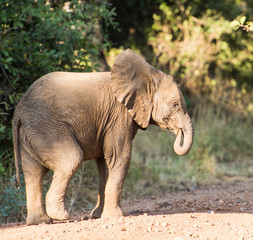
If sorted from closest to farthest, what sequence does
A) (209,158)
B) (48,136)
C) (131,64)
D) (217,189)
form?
(48,136) < (131,64) < (217,189) < (209,158)

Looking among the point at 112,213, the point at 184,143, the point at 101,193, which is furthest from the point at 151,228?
the point at 101,193

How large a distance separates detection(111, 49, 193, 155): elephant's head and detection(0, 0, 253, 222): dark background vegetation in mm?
1163

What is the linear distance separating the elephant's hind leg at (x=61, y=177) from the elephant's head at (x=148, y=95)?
30.5 inches

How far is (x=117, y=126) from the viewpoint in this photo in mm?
5246

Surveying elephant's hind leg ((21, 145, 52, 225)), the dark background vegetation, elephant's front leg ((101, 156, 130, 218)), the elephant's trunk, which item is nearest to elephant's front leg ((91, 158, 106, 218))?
elephant's front leg ((101, 156, 130, 218))

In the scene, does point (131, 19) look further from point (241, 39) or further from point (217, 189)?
point (217, 189)

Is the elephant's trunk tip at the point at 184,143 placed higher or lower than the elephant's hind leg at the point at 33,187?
higher

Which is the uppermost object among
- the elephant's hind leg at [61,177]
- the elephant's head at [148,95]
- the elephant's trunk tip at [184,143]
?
the elephant's head at [148,95]

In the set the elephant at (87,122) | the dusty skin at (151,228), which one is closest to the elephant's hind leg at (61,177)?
the elephant at (87,122)

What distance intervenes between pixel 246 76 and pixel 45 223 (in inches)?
442

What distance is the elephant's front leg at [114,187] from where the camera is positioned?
5.23 meters

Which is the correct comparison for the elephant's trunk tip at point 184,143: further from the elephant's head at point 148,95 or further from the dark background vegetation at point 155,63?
the dark background vegetation at point 155,63

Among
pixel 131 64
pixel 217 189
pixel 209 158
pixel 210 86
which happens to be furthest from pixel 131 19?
pixel 131 64

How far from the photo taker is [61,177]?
4953mm
